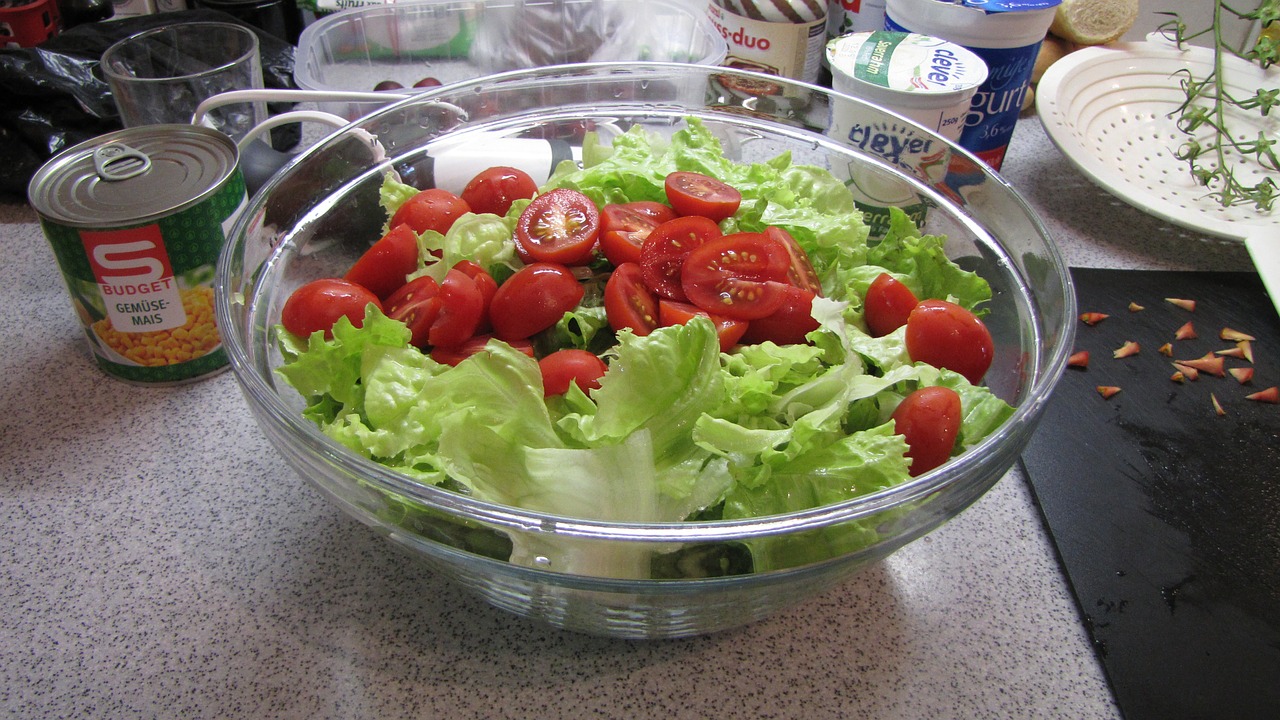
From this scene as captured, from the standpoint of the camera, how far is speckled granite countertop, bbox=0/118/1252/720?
2.28 ft

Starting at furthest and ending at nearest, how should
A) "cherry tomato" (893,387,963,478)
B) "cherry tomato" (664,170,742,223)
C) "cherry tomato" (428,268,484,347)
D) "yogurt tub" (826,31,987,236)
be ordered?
1. "yogurt tub" (826,31,987,236)
2. "cherry tomato" (664,170,742,223)
3. "cherry tomato" (428,268,484,347)
4. "cherry tomato" (893,387,963,478)

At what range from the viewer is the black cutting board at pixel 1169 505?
0.73 metres

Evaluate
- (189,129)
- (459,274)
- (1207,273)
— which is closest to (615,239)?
(459,274)

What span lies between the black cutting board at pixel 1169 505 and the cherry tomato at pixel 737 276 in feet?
1.13

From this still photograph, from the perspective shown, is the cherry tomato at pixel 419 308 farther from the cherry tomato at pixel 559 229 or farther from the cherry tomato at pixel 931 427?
the cherry tomato at pixel 931 427

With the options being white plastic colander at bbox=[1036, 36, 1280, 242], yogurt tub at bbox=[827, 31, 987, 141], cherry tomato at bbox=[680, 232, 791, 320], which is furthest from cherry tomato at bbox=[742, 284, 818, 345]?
white plastic colander at bbox=[1036, 36, 1280, 242]

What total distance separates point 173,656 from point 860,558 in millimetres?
542

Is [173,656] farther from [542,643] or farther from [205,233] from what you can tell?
[205,233]

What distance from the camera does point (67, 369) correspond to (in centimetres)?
99

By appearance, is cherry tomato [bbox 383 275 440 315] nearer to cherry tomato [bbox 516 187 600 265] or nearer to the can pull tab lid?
cherry tomato [bbox 516 187 600 265]

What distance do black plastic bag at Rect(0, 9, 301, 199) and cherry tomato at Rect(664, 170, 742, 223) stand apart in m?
0.76

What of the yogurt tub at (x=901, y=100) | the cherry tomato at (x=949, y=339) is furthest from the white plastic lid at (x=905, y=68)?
the cherry tomato at (x=949, y=339)

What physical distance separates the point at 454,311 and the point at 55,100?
89 centimetres

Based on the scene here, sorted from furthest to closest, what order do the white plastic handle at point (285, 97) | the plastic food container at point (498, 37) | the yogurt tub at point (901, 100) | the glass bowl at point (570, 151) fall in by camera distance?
the plastic food container at point (498, 37)
the white plastic handle at point (285, 97)
the yogurt tub at point (901, 100)
the glass bowl at point (570, 151)
